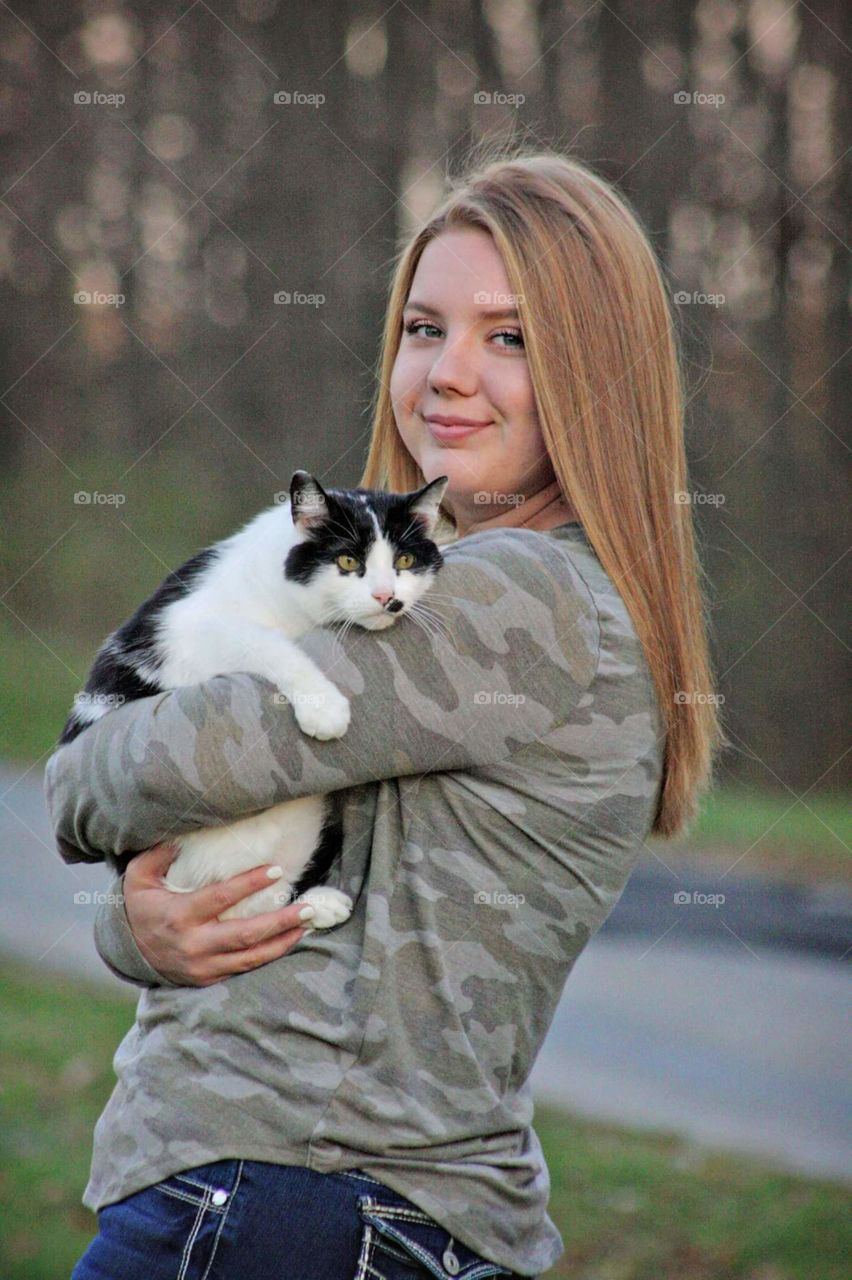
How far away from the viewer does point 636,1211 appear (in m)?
2.98

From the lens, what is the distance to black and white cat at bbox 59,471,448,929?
131cm

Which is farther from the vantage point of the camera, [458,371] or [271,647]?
[458,371]

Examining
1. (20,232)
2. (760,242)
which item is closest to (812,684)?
(760,242)

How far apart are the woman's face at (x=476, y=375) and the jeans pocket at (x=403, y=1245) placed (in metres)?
0.76

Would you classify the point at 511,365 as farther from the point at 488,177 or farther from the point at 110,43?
the point at 110,43

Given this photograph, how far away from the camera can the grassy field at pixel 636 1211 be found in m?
2.91
